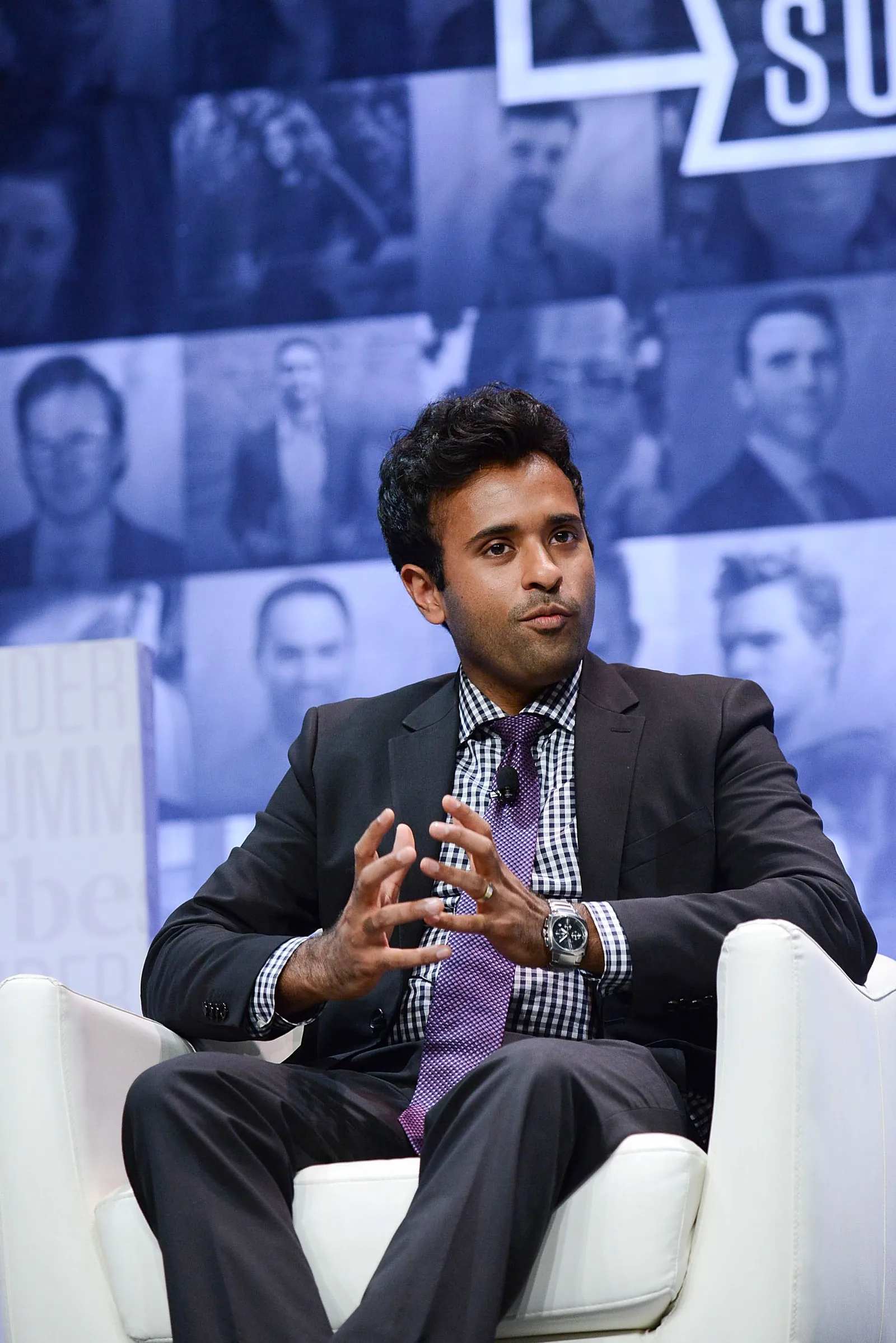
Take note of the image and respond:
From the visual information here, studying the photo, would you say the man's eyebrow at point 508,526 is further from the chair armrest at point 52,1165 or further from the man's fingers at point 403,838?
the chair armrest at point 52,1165

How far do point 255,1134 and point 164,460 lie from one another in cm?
232

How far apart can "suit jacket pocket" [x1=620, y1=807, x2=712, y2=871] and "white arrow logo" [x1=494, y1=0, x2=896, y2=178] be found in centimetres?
201

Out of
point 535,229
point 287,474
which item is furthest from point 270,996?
point 535,229

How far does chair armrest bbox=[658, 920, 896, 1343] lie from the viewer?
1672 millimetres

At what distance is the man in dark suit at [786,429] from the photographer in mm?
3615

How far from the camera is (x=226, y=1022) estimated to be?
209 centimetres

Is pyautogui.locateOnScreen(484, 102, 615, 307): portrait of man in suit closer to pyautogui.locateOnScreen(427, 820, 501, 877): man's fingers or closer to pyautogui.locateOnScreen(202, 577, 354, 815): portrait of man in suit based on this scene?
pyautogui.locateOnScreen(202, 577, 354, 815): portrait of man in suit

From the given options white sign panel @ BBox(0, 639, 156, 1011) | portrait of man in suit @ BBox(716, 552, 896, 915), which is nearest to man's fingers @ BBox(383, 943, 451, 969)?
white sign panel @ BBox(0, 639, 156, 1011)

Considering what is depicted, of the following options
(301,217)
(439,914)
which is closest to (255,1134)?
(439,914)

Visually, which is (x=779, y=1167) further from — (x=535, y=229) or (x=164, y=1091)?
(x=535, y=229)

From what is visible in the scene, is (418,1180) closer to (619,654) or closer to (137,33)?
(619,654)

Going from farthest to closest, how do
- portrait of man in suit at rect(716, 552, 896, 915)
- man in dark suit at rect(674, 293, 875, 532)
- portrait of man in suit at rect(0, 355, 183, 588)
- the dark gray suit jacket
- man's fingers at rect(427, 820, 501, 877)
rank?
portrait of man in suit at rect(0, 355, 183, 588)
man in dark suit at rect(674, 293, 875, 532)
portrait of man in suit at rect(716, 552, 896, 915)
the dark gray suit jacket
man's fingers at rect(427, 820, 501, 877)

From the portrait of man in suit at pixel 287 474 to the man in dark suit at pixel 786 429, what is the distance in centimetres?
82

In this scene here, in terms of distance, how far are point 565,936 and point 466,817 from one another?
0.19m
